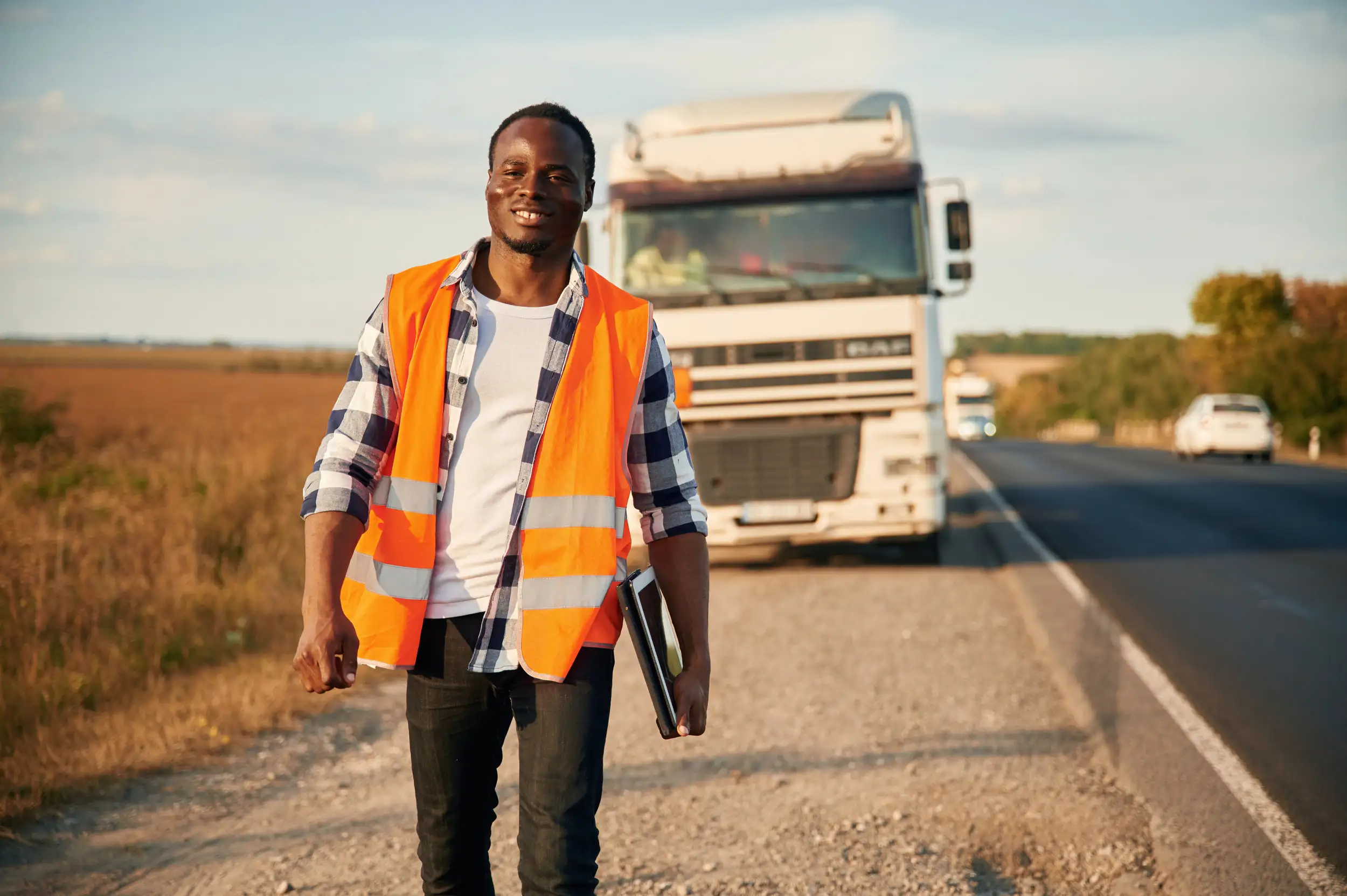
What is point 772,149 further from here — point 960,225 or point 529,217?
point 529,217

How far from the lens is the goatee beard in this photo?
8.98 feet

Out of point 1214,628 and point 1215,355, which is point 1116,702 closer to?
point 1214,628

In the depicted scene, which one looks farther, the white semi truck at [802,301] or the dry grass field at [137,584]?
the white semi truck at [802,301]

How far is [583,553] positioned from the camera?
2.63m

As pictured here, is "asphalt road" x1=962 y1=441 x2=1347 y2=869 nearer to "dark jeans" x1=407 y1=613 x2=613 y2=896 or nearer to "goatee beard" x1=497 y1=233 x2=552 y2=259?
"dark jeans" x1=407 y1=613 x2=613 y2=896

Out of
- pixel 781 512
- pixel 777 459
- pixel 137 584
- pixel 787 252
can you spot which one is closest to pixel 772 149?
pixel 787 252

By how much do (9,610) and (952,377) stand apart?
2166 inches

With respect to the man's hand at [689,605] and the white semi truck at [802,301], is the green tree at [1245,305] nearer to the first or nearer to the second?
the white semi truck at [802,301]

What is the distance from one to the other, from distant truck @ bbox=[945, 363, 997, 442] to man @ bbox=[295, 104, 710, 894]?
5790cm

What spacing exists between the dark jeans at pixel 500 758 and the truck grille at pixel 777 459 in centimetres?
866

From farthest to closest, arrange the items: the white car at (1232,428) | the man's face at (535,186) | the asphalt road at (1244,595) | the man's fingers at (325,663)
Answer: the white car at (1232,428) < the asphalt road at (1244,595) < the man's face at (535,186) < the man's fingers at (325,663)

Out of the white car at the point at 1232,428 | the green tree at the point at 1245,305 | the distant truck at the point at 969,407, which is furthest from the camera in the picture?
the green tree at the point at 1245,305

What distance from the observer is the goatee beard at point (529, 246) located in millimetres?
2736

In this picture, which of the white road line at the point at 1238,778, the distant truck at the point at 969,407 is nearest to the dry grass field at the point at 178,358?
the white road line at the point at 1238,778
